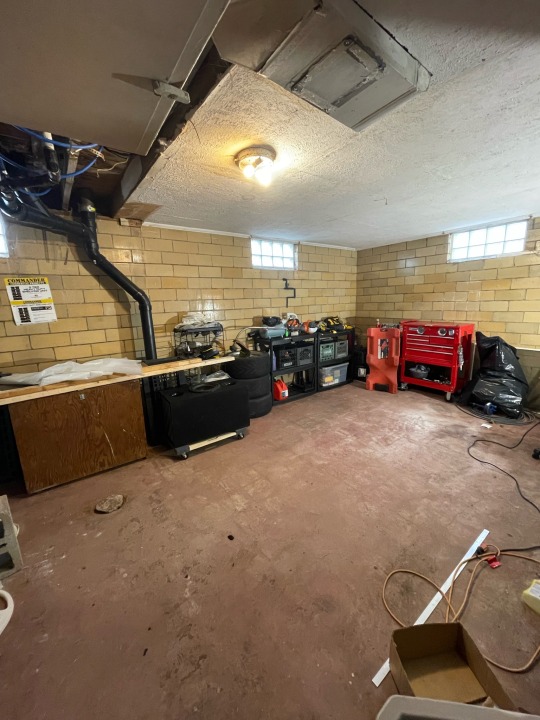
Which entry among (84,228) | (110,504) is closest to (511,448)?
(110,504)

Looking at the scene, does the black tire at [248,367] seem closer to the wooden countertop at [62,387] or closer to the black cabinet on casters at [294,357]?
the black cabinet on casters at [294,357]

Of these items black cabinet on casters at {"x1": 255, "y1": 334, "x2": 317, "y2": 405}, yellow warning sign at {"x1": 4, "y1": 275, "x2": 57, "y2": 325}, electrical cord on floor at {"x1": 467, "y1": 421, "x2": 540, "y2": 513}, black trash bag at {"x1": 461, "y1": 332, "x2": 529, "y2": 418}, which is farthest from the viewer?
black cabinet on casters at {"x1": 255, "y1": 334, "x2": 317, "y2": 405}

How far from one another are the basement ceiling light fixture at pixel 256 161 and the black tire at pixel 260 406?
2399 millimetres

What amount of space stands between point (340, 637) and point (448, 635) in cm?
43

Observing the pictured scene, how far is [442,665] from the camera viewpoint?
1086mm

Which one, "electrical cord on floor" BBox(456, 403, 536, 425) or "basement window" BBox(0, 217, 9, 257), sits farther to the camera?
"electrical cord on floor" BBox(456, 403, 536, 425)

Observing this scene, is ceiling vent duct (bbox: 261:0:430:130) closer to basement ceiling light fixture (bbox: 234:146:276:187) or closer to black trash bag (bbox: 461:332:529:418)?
basement ceiling light fixture (bbox: 234:146:276:187)

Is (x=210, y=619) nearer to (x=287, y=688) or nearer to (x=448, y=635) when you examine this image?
(x=287, y=688)

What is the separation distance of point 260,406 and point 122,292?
2.09 metres

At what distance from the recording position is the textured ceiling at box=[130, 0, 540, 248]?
1026mm

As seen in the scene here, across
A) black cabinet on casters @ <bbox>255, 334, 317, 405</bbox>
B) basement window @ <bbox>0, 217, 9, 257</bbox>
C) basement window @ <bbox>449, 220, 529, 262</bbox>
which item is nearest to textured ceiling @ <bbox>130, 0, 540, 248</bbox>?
basement window @ <bbox>449, 220, 529, 262</bbox>

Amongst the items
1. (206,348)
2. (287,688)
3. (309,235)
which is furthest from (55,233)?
(287,688)

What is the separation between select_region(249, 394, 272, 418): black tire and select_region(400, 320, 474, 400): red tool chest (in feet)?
7.77

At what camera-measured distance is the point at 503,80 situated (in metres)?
1.24
